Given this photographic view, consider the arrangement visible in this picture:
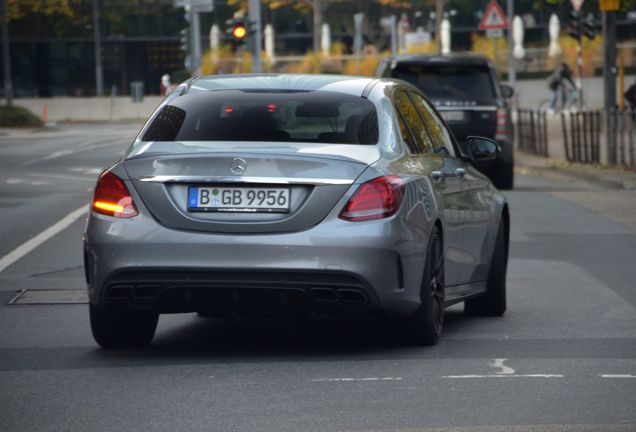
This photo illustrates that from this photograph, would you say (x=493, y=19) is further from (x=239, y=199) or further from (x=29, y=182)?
(x=239, y=199)

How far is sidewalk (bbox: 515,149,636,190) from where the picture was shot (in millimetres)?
23688

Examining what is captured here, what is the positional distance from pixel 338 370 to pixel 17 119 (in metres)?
50.1

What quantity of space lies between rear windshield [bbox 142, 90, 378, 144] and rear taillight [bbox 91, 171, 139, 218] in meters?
0.39

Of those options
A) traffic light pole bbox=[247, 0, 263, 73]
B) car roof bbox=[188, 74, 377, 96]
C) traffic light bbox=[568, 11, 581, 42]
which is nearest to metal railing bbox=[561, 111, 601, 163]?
traffic light pole bbox=[247, 0, 263, 73]

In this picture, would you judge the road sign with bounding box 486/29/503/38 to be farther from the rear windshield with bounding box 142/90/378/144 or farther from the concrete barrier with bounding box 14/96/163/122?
the rear windshield with bounding box 142/90/378/144

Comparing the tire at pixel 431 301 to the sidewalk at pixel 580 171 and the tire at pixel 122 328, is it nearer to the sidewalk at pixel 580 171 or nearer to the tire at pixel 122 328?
the tire at pixel 122 328

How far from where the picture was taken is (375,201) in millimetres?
8172

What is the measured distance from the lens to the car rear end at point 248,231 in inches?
317

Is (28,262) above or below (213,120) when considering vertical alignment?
below

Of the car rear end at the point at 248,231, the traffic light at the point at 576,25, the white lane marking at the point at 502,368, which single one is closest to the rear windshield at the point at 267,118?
the car rear end at the point at 248,231

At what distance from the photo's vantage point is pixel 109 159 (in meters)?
33.7

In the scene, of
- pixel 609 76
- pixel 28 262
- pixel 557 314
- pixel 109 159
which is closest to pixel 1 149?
pixel 109 159

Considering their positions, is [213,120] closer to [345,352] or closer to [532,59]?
[345,352]

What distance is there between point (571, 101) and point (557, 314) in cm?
4189
